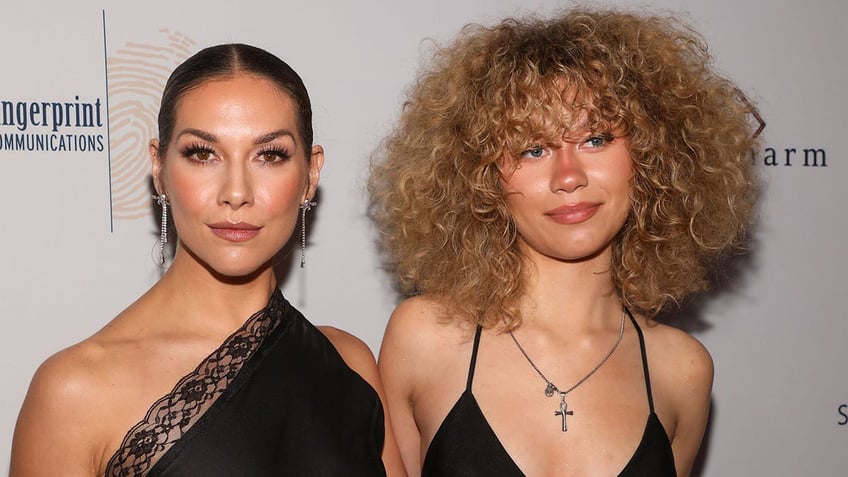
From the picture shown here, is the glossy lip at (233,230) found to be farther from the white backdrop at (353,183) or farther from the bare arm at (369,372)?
the white backdrop at (353,183)

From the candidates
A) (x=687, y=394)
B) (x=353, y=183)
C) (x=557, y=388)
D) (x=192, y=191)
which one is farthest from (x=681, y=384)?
(x=192, y=191)

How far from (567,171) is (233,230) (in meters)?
0.77

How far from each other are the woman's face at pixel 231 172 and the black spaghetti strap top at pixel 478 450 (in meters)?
0.64

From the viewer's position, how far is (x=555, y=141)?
7.73 ft

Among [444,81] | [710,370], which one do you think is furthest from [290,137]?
[710,370]

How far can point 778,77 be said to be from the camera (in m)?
3.35

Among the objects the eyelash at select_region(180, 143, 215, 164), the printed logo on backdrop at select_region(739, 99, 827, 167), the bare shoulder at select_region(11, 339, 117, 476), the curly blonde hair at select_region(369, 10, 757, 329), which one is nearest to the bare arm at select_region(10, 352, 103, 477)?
the bare shoulder at select_region(11, 339, 117, 476)

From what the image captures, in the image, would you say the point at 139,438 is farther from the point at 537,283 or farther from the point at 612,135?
the point at 612,135

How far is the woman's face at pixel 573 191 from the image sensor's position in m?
2.34

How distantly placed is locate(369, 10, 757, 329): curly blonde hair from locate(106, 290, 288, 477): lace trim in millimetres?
609

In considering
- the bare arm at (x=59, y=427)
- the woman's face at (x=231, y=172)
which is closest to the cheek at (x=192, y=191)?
the woman's face at (x=231, y=172)

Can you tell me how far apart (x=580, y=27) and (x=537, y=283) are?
0.65 metres

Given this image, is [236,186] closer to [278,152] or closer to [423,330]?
[278,152]

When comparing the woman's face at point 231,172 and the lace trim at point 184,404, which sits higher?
the woman's face at point 231,172
